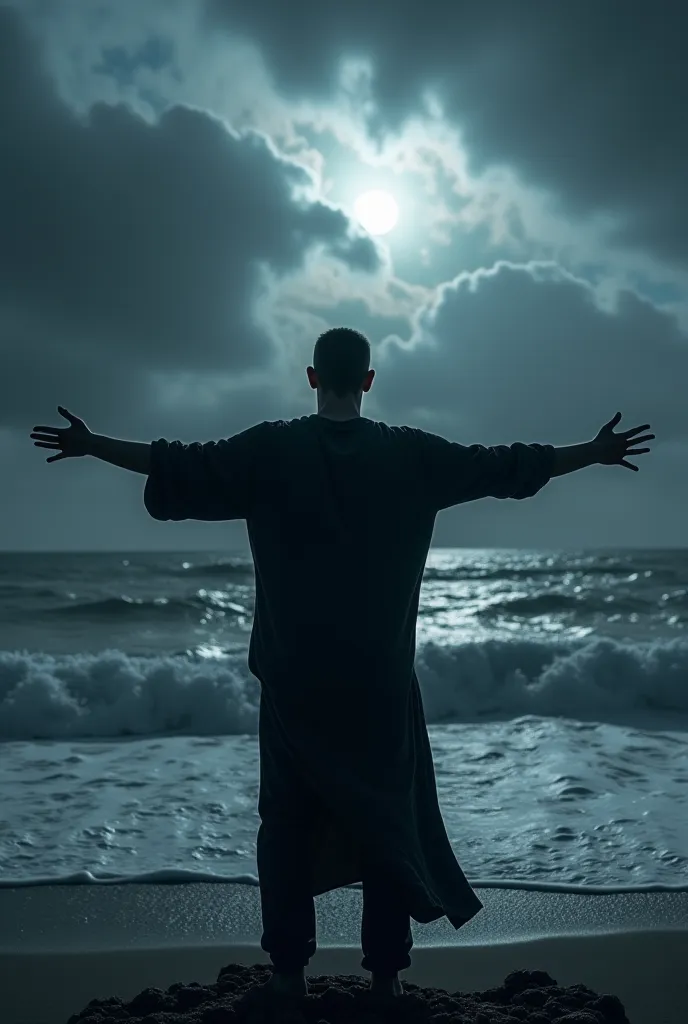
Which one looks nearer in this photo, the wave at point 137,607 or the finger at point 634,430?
the finger at point 634,430

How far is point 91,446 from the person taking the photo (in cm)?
220

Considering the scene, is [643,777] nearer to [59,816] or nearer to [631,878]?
[631,878]

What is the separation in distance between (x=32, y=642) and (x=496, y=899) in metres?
16.5

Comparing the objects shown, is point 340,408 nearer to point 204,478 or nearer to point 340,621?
point 204,478

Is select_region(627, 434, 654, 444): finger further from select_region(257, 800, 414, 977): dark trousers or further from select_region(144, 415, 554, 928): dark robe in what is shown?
select_region(257, 800, 414, 977): dark trousers

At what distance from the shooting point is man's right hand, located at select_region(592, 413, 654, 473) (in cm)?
246

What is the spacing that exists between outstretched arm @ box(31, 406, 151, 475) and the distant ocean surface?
2.80 m

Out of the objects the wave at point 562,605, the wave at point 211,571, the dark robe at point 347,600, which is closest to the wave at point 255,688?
the dark robe at point 347,600

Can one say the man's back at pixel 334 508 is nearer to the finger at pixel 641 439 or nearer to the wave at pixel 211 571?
the finger at pixel 641 439

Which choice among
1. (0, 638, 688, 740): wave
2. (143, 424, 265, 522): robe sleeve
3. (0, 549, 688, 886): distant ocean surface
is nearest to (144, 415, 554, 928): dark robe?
(143, 424, 265, 522): robe sleeve

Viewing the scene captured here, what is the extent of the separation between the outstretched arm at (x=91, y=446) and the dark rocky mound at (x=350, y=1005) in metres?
1.53

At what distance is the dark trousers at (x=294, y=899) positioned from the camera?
2281 millimetres

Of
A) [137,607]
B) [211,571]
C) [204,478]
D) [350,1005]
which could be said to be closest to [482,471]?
[204,478]

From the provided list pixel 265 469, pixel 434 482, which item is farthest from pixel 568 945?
pixel 265 469
